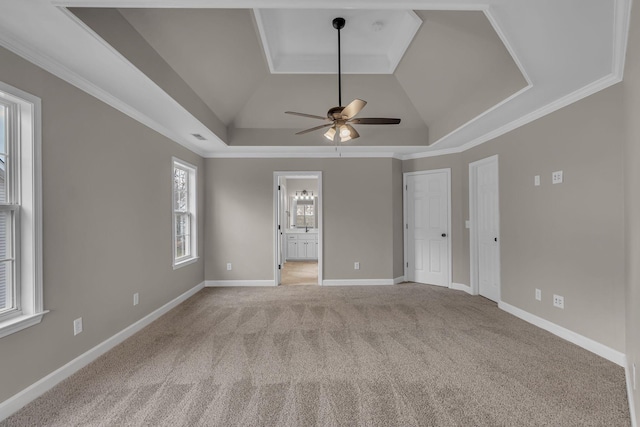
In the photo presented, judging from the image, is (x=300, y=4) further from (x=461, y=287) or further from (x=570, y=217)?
(x=461, y=287)

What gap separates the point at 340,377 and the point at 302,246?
233 inches

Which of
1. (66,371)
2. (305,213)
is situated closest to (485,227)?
(66,371)

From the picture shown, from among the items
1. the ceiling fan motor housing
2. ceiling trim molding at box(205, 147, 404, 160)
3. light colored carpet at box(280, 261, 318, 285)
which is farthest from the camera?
light colored carpet at box(280, 261, 318, 285)

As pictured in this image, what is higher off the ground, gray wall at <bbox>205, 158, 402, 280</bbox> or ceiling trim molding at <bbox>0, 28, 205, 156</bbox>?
ceiling trim molding at <bbox>0, 28, 205, 156</bbox>

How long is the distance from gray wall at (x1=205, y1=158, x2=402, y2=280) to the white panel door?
1.36 meters

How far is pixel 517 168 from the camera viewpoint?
3625mm

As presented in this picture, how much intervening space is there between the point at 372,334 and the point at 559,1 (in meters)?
2.99

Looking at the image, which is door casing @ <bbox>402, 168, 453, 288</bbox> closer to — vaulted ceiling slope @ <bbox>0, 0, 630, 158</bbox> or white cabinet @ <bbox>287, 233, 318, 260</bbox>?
vaulted ceiling slope @ <bbox>0, 0, 630, 158</bbox>

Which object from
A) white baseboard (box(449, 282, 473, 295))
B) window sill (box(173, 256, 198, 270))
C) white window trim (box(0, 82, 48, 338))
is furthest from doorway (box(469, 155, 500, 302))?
white window trim (box(0, 82, 48, 338))

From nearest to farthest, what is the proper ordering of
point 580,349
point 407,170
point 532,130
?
point 580,349 → point 532,130 → point 407,170

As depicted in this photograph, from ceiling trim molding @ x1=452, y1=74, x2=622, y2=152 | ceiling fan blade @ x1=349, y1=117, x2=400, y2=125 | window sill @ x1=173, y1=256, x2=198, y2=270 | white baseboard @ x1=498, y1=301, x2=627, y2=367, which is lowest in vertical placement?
white baseboard @ x1=498, y1=301, x2=627, y2=367

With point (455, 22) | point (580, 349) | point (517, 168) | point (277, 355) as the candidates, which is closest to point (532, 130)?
point (517, 168)

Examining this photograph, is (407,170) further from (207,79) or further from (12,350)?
(12,350)

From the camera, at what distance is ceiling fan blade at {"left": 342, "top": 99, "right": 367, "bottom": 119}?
2645 mm
